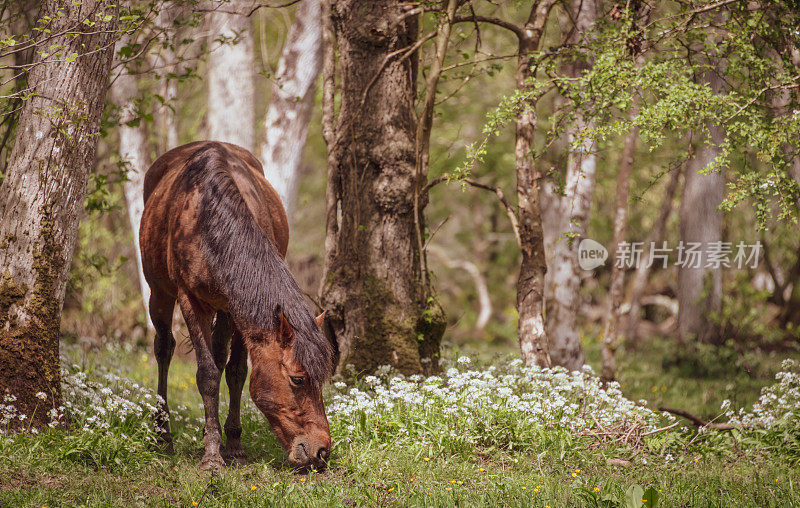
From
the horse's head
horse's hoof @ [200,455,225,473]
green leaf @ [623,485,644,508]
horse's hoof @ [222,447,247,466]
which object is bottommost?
horse's hoof @ [222,447,247,466]

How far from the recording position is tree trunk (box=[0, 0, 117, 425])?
5.69 metres

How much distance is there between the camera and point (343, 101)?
7926 mm

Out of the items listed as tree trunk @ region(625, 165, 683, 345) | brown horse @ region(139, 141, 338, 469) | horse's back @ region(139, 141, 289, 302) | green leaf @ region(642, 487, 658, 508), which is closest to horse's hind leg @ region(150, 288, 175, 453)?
brown horse @ region(139, 141, 338, 469)

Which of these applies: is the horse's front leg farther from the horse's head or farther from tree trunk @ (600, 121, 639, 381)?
tree trunk @ (600, 121, 639, 381)

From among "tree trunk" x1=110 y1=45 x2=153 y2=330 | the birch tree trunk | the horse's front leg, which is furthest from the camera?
the birch tree trunk

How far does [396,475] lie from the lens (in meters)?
5.18

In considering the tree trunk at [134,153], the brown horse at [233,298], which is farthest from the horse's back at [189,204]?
the tree trunk at [134,153]

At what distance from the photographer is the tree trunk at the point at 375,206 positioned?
24.8 feet

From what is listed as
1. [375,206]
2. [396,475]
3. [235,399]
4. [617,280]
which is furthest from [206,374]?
[617,280]

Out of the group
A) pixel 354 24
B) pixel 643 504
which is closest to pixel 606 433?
pixel 643 504

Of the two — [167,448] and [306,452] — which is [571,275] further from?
[167,448]

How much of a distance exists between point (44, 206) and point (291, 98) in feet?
20.7

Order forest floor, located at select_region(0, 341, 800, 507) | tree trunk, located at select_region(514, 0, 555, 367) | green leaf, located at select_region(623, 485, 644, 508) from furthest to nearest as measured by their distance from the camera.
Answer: tree trunk, located at select_region(514, 0, 555, 367) → forest floor, located at select_region(0, 341, 800, 507) → green leaf, located at select_region(623, 485, 644, 508)

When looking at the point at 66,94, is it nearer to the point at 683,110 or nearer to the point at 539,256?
the point at 539,256
